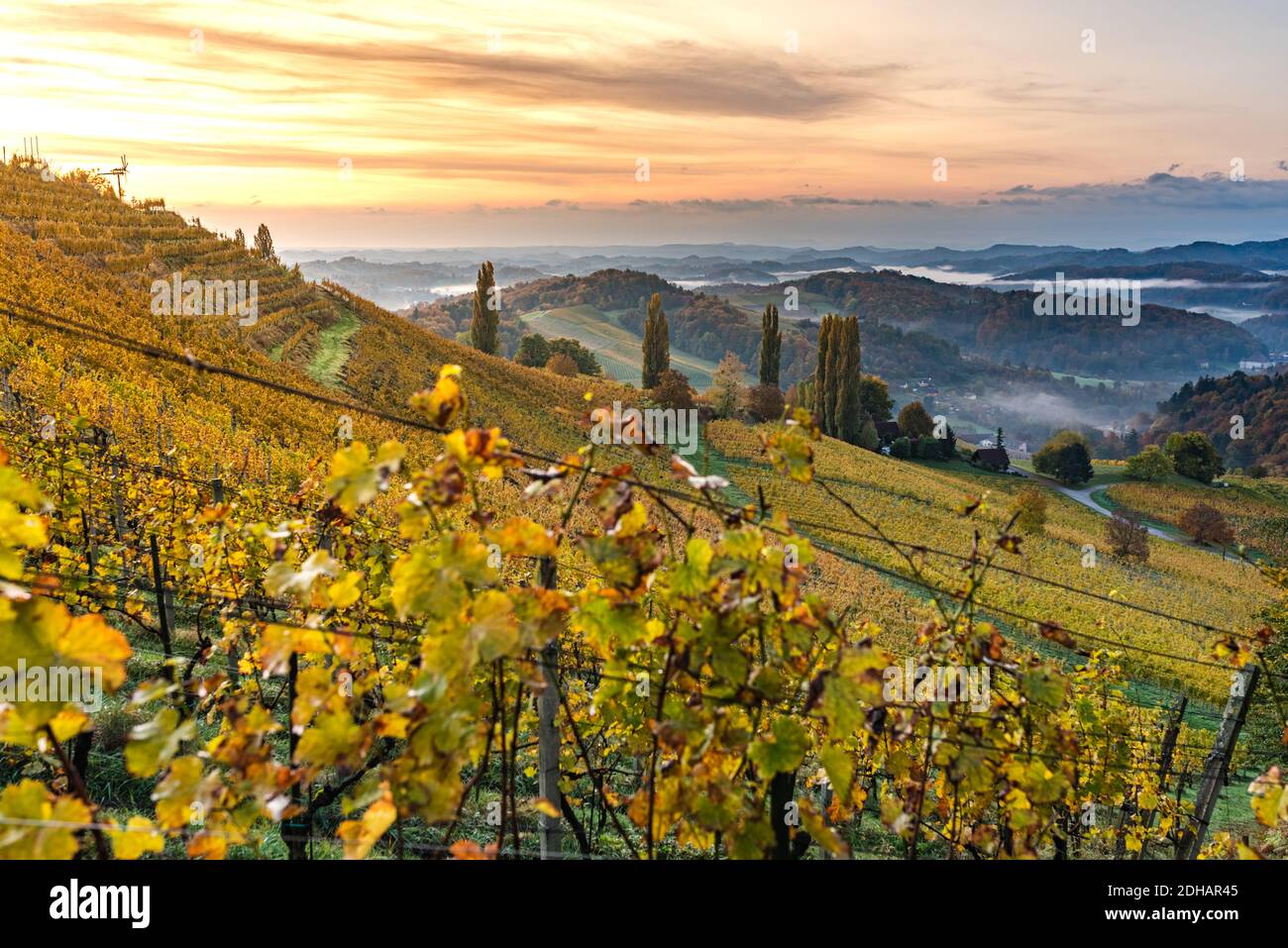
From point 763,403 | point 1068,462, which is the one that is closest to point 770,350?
point 763,403

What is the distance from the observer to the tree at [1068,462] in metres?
75.8

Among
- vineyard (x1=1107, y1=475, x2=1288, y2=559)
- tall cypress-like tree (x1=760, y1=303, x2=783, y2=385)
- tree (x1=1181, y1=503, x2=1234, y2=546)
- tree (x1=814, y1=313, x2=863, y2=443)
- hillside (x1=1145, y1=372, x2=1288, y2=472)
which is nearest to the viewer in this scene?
tree (x1=1181, y1=503, x2=1234, y2=546)

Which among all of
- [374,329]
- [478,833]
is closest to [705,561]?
[478,833]

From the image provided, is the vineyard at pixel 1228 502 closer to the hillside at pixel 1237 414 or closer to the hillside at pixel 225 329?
the hillside at pixel 1237 414

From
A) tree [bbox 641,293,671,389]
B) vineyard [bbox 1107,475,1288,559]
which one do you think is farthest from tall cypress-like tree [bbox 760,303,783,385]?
vineyard [bbox 1107,475,1288,559]

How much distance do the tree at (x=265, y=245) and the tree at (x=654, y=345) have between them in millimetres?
26613

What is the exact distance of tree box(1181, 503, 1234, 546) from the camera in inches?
2190

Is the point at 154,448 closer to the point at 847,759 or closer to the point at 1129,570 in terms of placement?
the point at 847,759

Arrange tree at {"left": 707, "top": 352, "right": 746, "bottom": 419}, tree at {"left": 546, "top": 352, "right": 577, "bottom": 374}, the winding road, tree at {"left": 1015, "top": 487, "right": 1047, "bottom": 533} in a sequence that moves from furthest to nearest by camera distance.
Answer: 1. tree at {"left": 546, "top": 352, "right": 577, "bottom": 374}
2. the winding road
3. tree at {"left": 707, "top": 352, "right": 746, "bottom": 419}
4. tree at {"left": 1015, "top": 487, "right": 1047, "bottom": 533}

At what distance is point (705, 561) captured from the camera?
8.54ft

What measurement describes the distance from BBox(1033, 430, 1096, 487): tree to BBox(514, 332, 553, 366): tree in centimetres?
4759

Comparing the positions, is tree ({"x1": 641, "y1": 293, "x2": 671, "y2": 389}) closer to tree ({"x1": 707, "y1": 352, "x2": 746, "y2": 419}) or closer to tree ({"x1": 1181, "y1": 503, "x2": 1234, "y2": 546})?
tree ({"x1": 707, "y1": 352, "x2": 746, "y2": 419})

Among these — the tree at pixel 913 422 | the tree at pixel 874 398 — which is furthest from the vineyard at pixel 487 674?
the tree at pixel 874 398
